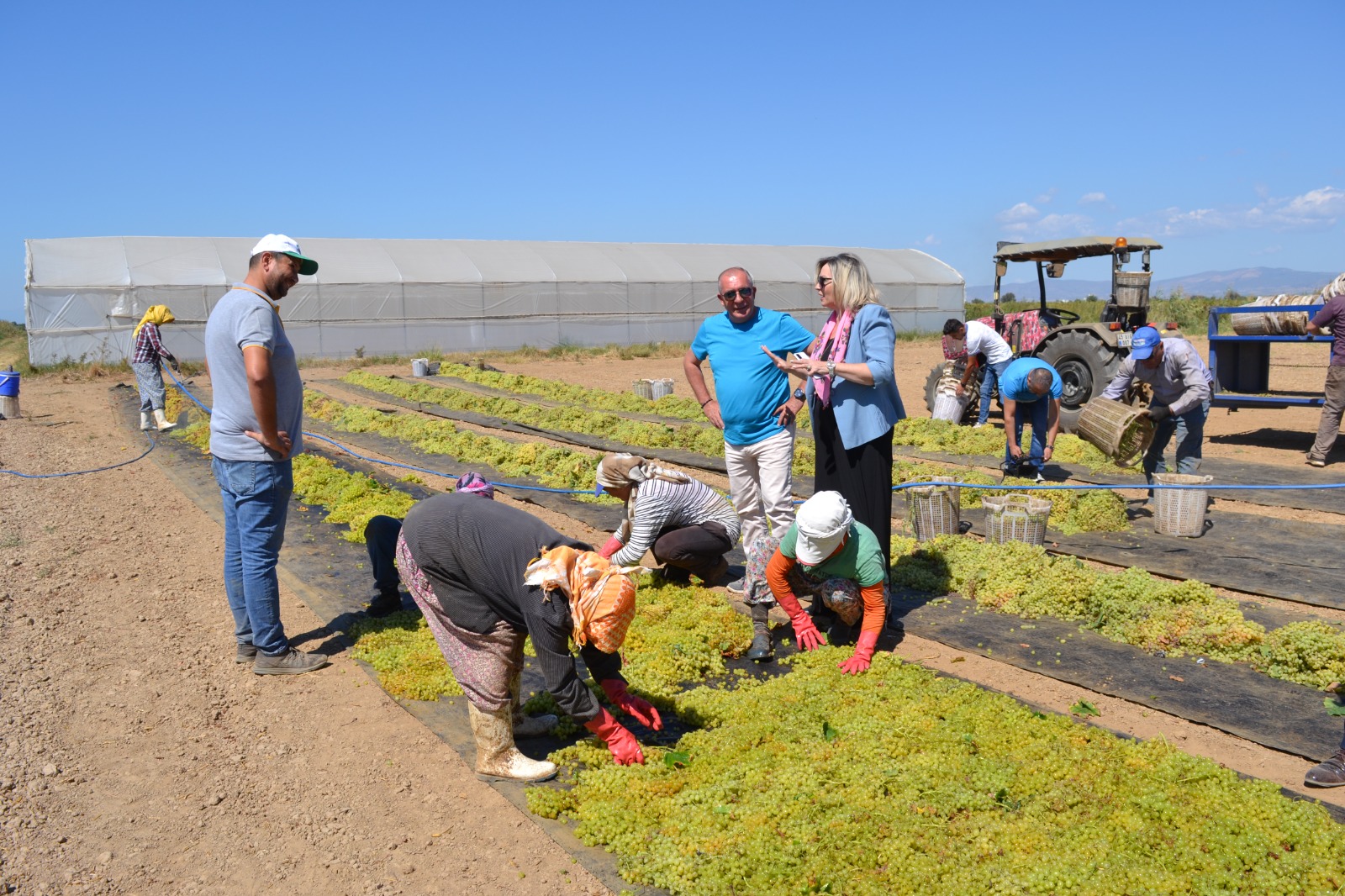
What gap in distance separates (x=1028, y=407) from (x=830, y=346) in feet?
13.7

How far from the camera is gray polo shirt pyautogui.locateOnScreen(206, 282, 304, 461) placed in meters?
4.39

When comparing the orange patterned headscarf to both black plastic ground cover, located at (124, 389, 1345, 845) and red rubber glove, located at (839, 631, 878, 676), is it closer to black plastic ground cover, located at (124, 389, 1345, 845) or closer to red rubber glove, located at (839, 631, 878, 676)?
black plastic ground cover, located at (124, 389, 1345, 845)

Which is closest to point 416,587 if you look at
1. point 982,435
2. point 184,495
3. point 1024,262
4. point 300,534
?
point 300,534

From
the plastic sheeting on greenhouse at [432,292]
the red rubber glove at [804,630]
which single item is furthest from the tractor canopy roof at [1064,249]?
the plastic sheeting on greenhouse at [432,292]

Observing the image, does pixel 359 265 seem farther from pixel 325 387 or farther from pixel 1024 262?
pixel 1024 262

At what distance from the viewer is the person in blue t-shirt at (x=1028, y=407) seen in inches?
314

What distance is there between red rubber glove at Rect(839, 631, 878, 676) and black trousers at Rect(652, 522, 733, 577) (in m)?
1.33

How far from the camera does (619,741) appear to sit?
3564mm

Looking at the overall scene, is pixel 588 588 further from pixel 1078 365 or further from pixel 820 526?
pixel 1078 365

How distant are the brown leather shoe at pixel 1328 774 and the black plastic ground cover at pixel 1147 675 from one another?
0.24 m

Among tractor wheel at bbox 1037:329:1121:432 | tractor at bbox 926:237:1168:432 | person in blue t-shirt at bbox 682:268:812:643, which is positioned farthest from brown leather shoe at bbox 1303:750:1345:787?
tractor wheel at bbox 1037:329:1121:432

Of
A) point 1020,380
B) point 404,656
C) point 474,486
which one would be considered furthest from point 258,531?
point 1020,380

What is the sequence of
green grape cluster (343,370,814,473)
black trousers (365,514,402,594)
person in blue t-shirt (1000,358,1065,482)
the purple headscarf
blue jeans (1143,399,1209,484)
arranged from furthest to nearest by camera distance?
green grape cluster (343,370,814,473) < person in blue t-shirt (1000,358,1065,482) < blue jeans (1143,399,1209,484) < black trousers (365,514,402,594) < the purple headscarf

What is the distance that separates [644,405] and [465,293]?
554 inches
